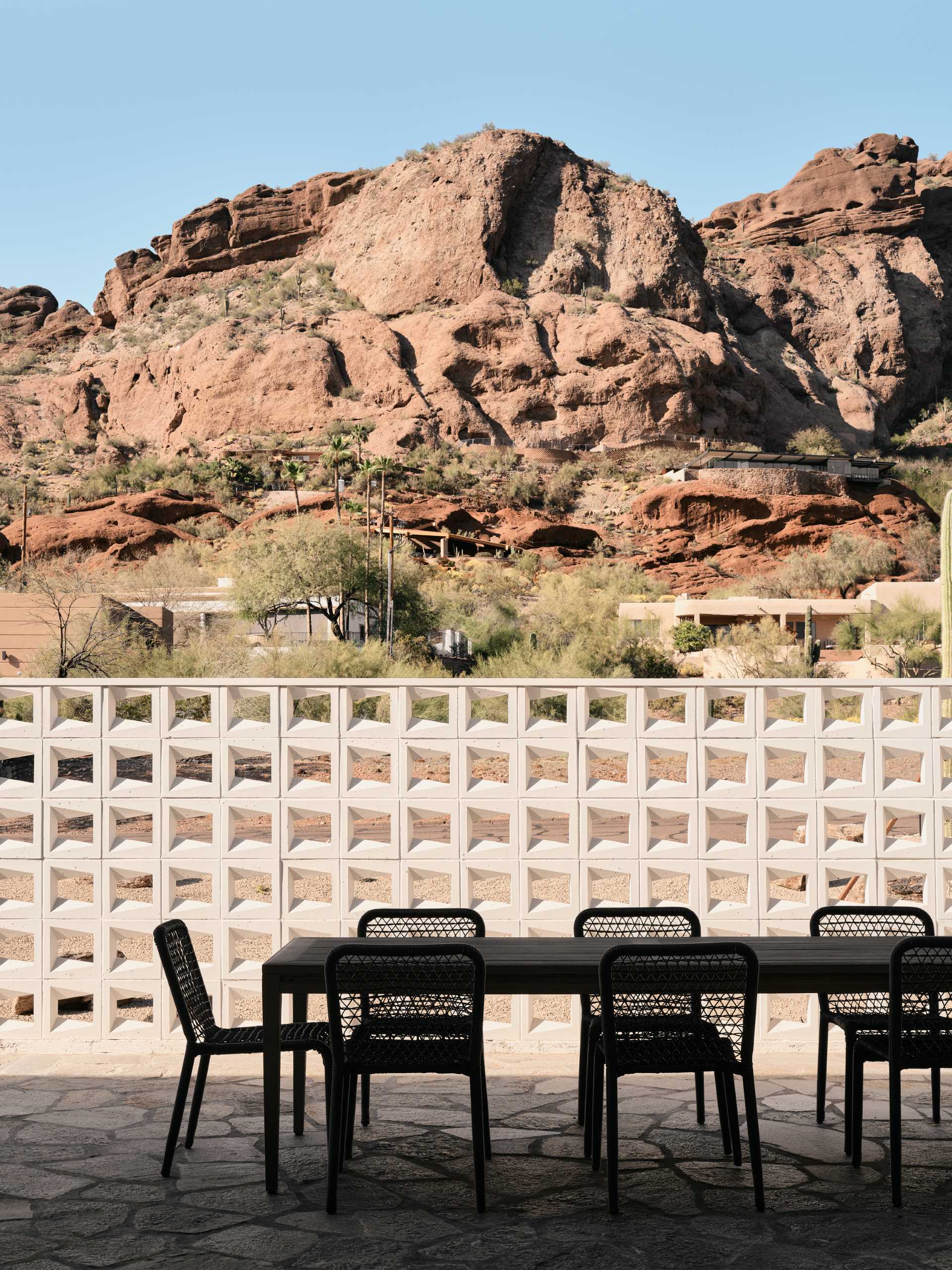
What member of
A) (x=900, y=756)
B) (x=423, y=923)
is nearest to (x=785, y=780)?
(x=900, y=756)

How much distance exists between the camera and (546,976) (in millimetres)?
3443

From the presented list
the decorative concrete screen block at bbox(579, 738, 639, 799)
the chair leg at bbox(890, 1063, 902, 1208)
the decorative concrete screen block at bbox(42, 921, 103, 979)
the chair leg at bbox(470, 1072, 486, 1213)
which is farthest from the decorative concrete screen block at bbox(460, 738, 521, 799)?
the chair leg at bbox(890, 1063, 902, 1208)

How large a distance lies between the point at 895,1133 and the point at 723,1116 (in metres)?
0.67

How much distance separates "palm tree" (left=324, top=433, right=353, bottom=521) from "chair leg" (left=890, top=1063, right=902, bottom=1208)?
4461 cm

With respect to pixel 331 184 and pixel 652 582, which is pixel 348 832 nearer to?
pixel 652 582

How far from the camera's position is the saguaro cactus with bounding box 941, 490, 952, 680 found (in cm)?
864

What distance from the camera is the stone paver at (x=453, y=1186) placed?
301cm

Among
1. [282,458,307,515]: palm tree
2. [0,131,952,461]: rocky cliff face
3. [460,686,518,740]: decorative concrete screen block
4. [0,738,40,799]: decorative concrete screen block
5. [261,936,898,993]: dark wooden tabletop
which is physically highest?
[0,131,952,461]: rocky cliff face

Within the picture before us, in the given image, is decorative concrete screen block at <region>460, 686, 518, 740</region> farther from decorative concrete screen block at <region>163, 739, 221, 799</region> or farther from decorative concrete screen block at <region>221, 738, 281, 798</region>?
decorative concrete screen block at <region>163, 739, 221, 799</region>

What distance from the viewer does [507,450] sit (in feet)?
200

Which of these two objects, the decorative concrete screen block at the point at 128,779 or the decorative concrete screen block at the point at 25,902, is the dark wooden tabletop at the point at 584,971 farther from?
the decorative concrete screen block at the point at 25,902

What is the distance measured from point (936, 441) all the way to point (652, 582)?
4225cm

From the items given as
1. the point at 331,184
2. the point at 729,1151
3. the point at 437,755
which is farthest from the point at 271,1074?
the point at 331,184

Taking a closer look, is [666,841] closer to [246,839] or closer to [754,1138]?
[246,839]
